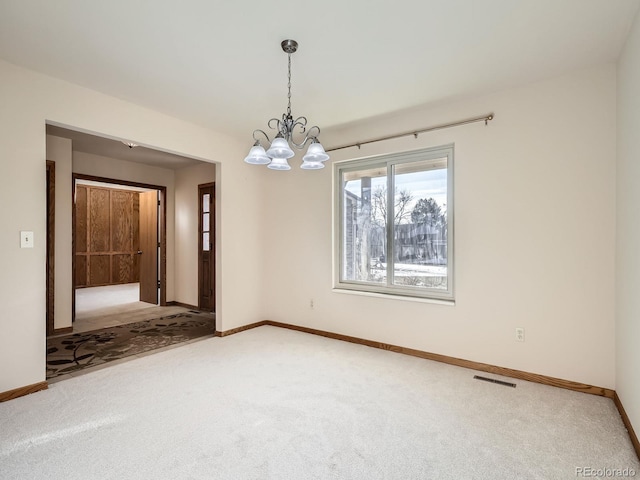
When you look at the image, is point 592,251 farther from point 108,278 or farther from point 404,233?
point 108,278

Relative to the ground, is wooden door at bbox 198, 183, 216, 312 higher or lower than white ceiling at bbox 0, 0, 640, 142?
lower

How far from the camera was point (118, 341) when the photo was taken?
13.4ft

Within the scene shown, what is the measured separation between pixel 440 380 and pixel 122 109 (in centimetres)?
393

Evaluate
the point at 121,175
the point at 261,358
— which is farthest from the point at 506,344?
the point at 121,175

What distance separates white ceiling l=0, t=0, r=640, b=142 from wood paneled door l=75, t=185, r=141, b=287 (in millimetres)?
6718

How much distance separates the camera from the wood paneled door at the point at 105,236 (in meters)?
8.73

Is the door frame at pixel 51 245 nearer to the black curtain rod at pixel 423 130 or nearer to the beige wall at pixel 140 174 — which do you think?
the beige wall at pixel 140 174

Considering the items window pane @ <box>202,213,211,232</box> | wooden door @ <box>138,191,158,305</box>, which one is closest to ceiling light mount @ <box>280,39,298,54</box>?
window pane @ <box>202,213,211,232</box>

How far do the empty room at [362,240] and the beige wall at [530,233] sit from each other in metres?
0.02

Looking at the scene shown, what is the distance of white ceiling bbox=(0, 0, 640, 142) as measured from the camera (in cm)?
199

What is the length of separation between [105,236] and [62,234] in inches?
199

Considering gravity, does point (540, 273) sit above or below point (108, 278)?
above

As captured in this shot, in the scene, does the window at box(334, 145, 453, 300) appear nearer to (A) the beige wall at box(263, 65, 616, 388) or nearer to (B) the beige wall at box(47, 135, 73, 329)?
(A) the beige wall at box(263, 65, 616, 388)

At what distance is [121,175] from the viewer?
563 cm
